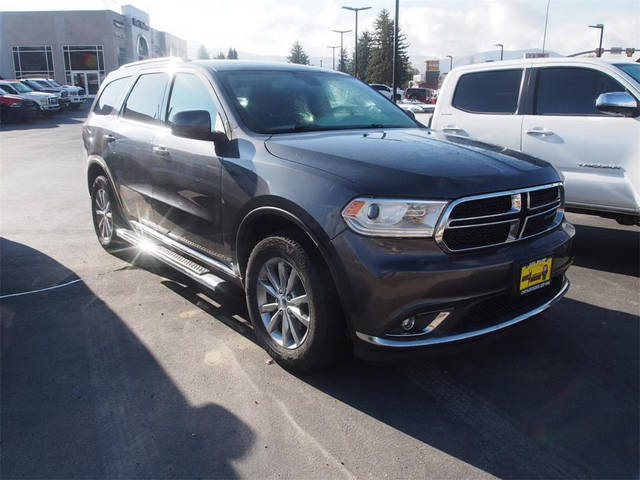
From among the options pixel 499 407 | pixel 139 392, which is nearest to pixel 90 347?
pixel 139 392

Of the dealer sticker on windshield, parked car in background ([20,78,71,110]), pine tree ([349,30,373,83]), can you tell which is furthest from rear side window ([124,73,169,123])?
pine tree ([349,30,373,83])

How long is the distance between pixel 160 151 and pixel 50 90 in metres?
34.0

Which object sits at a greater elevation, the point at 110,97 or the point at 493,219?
the point at 110,97

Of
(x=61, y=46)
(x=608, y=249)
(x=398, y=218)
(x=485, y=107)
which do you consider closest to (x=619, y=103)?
(x=485, y=107)

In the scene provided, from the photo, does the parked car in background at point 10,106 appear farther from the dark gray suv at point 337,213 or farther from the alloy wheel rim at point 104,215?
the dark gray suv at point 337,213

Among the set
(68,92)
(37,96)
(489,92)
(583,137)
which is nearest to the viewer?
(583,137)

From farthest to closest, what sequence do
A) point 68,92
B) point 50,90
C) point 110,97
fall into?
1. point 68,92
2. point 50,90
3. point 110,97

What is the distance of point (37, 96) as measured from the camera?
1108 inches

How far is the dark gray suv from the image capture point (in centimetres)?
268

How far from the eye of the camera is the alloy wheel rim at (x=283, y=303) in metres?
3.11

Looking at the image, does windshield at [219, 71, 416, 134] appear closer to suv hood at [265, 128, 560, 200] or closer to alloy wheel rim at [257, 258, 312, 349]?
suv hood at [265, 128, 560, 200]

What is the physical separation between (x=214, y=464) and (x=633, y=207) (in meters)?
4.55

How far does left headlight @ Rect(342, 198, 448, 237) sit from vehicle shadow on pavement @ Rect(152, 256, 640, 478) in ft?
2.12

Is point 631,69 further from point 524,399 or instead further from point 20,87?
point 20,87
